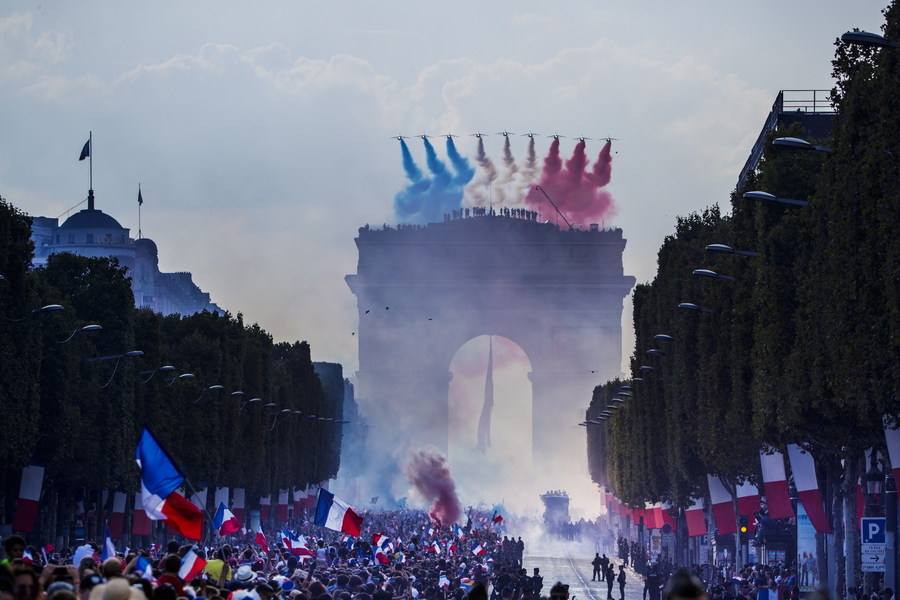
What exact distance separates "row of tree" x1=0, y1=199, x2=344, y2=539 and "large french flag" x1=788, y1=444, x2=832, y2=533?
16.6 m

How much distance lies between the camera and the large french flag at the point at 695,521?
47031 mm

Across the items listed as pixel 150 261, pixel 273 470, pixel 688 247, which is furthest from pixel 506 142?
pixel 688 247

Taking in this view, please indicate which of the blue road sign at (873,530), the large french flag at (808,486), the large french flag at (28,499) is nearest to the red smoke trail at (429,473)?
the large french flag at (28,499)

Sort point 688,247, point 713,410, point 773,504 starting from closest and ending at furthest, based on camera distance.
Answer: point 773,504 < point 713,410 < point 688,247

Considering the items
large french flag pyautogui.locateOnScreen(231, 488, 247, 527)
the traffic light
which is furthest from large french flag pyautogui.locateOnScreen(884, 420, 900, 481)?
large french flag pyautogui.locateOnScreen(231, 488, 247, 527)

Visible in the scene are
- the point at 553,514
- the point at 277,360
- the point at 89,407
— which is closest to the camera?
the point at 89,407

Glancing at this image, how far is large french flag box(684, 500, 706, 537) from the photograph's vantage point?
47031mm

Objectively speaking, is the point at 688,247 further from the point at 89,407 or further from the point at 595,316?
the point at 595,316

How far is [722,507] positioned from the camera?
42469 millimetres

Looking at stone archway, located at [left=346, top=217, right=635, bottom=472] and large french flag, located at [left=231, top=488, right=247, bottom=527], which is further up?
stone archway, located at [left=346, top=217, right=635, bottom=472]

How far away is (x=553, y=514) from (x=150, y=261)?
147ft

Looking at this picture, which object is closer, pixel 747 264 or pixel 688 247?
pixel 747 264

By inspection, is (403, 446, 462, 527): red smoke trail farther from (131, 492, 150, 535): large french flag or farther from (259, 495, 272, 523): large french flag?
(131, 492, 150, 535): large french flag

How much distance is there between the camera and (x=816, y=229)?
87.2 feet
